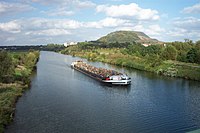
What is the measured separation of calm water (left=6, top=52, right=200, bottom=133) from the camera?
2900 cm

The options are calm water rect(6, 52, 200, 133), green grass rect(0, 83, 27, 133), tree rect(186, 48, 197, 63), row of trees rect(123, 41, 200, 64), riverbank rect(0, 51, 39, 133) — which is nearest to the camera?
green grass rect(0, 83, 27, 133)

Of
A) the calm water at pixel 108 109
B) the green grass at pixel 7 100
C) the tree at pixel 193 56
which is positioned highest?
the tree at pixel 193 56

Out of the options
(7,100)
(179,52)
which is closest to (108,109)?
(7,100)

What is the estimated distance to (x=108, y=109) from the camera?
36375mm

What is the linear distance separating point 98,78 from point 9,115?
3529cm

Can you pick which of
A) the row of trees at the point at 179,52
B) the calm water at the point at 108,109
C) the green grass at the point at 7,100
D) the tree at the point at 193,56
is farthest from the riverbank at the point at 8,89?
the row of trees at the point at 179,52

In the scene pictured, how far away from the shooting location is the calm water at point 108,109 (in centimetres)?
2900

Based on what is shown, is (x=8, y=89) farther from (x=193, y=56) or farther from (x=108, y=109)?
(x=193, y=56)

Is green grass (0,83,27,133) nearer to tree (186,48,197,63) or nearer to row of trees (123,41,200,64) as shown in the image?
tree (186,48,197,63)

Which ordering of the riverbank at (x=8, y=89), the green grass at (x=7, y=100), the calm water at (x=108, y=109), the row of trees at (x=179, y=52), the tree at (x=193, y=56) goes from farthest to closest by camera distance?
1. the row of trees at (x=179, y=52)
2. the tree at (x=193, y=56)
3. the calm water at (x=108, y=109)
4. the riverbank at (x=8, y=89)
5. the green grass at (x=7, y=100)

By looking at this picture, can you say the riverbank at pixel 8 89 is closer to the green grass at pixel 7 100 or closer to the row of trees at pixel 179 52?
the green grass at pixel 7 100

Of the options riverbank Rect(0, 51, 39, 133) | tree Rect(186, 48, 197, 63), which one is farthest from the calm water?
tree Rect(186, 48, 197, 63)

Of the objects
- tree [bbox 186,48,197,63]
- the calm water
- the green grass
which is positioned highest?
tree [bbox 186,48,197,63]

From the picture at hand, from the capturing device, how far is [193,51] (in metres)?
77.1
